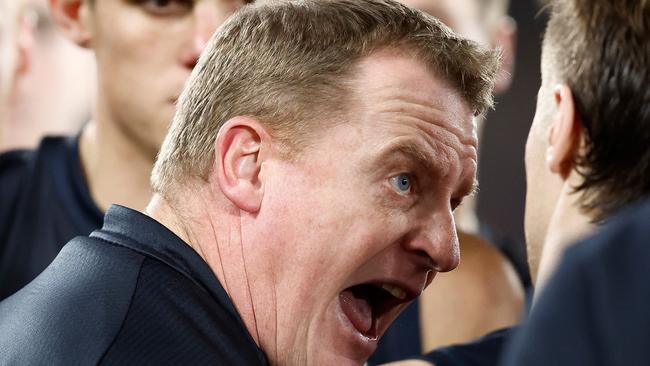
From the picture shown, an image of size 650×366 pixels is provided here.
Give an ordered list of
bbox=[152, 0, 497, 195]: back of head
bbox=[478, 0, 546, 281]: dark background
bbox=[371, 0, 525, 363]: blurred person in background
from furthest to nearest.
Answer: bbox=[478, 0, 546, 281]: dark background
bbox=[371, 0, 525, 363]: blurred person in background
bbox=[152, 0, 497, 195]: back of head

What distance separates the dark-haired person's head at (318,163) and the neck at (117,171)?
2.96 ft

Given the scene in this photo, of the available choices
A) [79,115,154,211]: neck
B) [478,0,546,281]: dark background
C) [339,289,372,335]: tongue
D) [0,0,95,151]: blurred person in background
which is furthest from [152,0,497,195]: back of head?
[478,0,546,281]: dark background

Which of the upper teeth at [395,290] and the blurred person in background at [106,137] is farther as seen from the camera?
the blurred person in background at [106,137]

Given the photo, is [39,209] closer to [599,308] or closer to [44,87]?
[44,87]

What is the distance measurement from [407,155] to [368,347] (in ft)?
0.84

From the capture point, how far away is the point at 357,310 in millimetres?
1592

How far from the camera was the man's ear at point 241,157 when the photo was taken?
4.89ft

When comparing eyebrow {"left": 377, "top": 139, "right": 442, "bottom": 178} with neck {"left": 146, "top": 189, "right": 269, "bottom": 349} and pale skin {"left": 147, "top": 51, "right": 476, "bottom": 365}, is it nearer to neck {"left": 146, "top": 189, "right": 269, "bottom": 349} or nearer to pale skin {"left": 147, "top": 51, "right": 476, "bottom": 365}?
pale skin {"left": 147, "top": 51, "right": 476, "bottom": 365}

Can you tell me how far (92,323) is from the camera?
4.19 feet

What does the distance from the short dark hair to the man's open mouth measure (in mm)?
318

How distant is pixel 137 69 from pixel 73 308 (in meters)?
1.13

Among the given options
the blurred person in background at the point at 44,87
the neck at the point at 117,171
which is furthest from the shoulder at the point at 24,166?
the blurred person in background at the point at 44,87

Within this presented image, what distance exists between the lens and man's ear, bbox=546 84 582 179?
4.59 feet

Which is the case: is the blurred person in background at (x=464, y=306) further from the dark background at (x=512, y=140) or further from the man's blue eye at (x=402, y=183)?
the dark background at (x=512, y=140)
